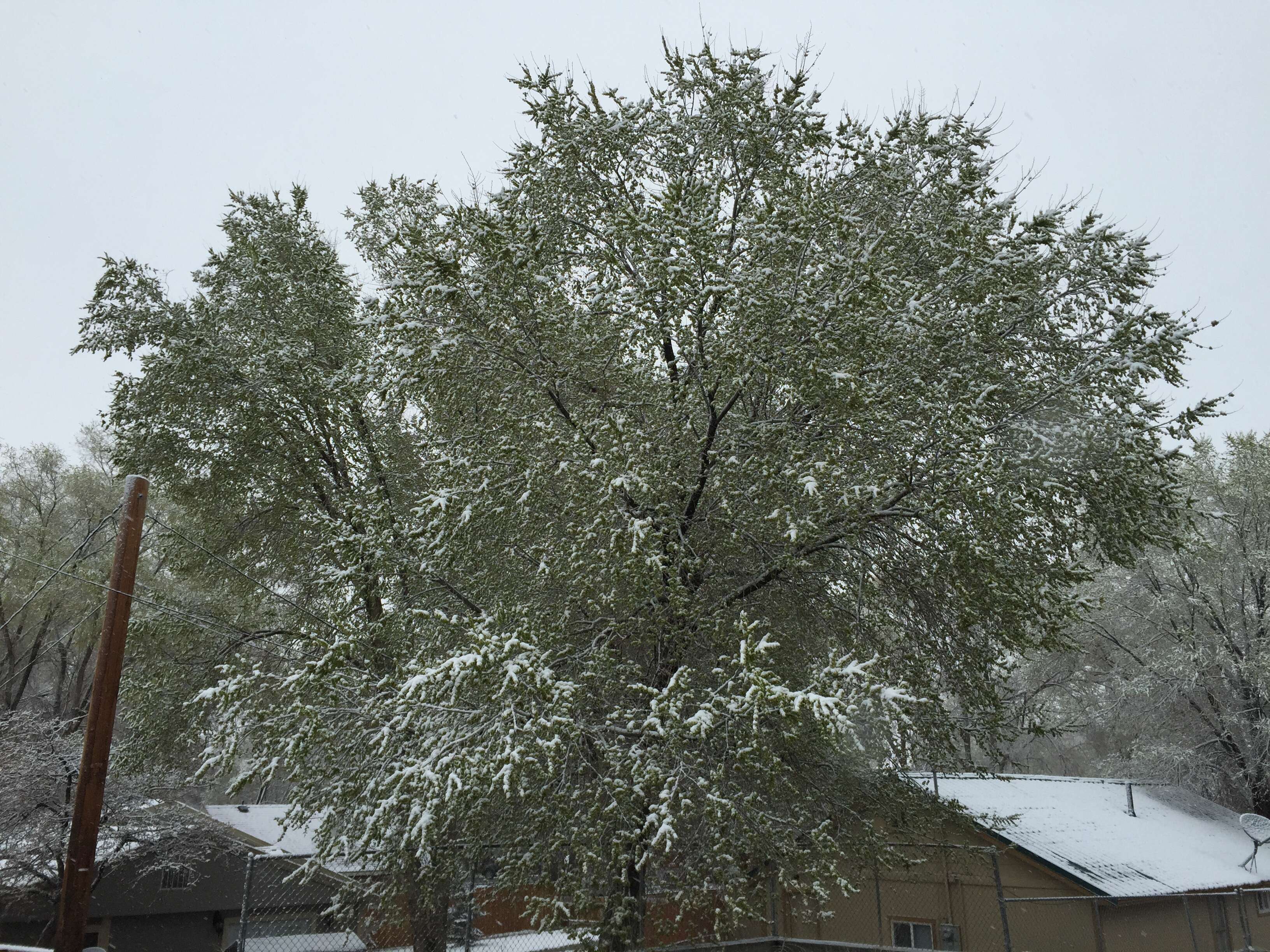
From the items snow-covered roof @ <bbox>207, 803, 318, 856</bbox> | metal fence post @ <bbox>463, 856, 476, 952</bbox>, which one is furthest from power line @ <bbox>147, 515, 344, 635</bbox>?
snow-covered roof @ <bbox>207, 803, 318, 856</bbox>

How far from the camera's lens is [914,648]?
8.57 meters

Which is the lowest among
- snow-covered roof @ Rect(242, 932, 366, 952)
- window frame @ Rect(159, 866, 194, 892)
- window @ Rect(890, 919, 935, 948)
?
window @ Rect(890, 919, 935, 948)

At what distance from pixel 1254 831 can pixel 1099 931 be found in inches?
239

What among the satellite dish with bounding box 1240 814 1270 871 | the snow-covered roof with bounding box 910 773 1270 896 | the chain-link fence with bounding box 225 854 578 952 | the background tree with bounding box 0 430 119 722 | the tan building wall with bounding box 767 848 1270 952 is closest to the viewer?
the chain-link fence with bounding box 225 854 578 952

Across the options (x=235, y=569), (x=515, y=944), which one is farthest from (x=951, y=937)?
(x=235, y=569)

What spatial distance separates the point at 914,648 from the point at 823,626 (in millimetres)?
902

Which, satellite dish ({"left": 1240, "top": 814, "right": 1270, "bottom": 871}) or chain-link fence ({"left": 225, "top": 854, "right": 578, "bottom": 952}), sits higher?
satellite dish ({"left": 1240, "top": 814, "right": 1270, "bottom": 871})

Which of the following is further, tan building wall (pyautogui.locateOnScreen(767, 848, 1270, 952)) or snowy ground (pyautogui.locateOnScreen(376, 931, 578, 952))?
tan building wall (pyautogui.locateOnScreen(767, 848, 1270, 952))

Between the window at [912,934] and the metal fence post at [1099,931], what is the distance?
238cm

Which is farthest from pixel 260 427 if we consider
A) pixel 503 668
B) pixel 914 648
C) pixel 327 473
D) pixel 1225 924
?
pixel 1225 924

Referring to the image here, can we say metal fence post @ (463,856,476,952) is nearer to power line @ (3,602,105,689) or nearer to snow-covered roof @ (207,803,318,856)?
snow-covered roof @ (207,803,318,856)

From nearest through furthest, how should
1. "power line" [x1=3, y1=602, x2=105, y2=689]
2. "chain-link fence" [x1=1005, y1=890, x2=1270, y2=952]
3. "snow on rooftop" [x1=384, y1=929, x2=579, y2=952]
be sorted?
"snow on rooftop" [x1=384, y1=929, x2=579, y2=952], "chain-link fence" [x1=1005, y1=890, x2=1270, y2=952], "power line" [x1=3, y1=602, x2=105, y2=689]

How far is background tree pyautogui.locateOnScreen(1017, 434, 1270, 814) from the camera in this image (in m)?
19.1

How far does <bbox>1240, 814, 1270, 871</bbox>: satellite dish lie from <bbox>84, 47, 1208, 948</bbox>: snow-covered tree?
401 inches
